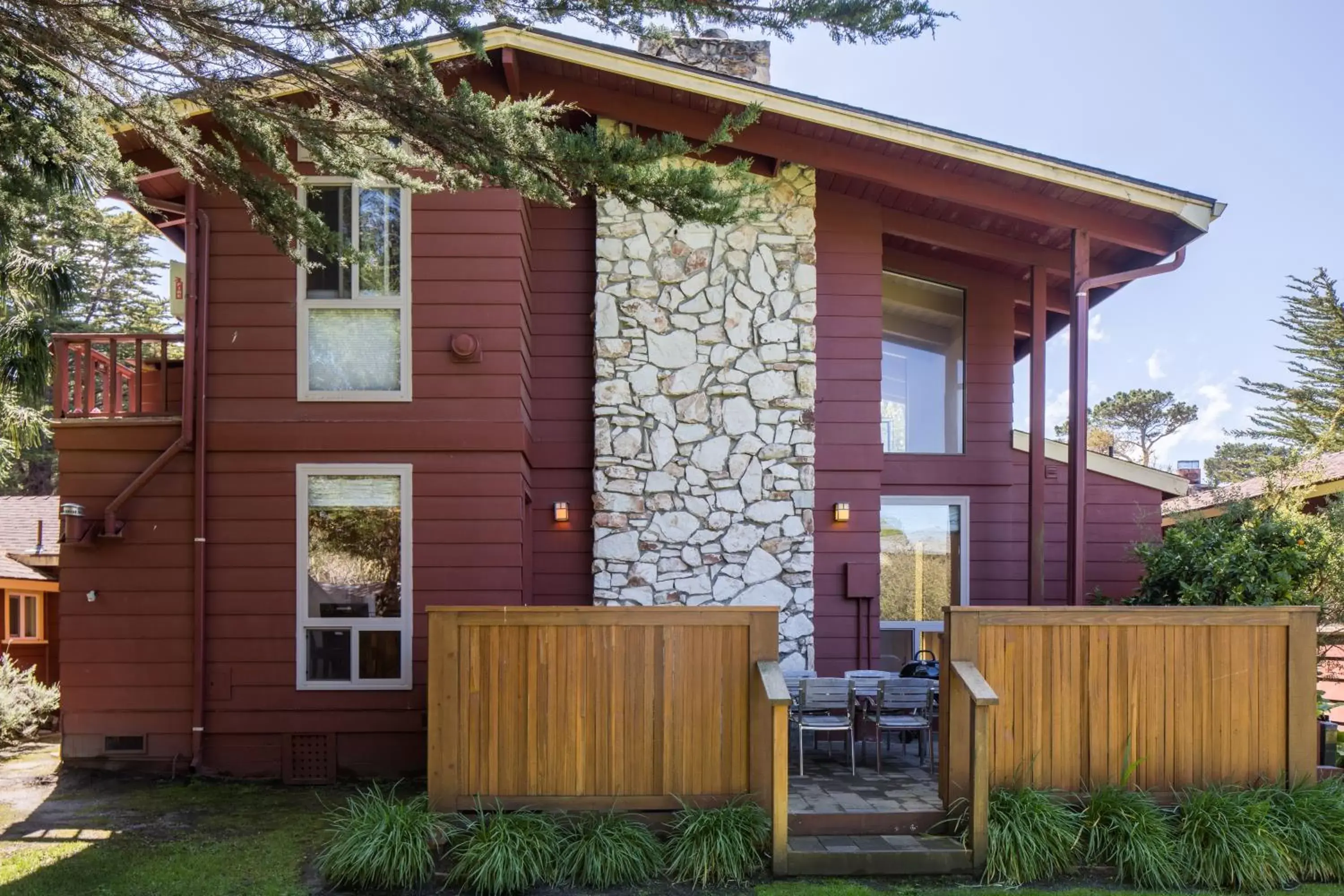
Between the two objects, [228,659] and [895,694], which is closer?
[895,694]

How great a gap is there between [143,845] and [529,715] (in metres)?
2.34

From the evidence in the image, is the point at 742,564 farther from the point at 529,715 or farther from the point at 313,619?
the point at 313,619

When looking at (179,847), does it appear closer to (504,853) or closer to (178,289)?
(504,853)

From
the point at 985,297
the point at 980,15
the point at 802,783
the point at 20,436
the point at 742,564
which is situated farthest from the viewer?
the point at 20,436

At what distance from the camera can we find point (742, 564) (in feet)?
26.6

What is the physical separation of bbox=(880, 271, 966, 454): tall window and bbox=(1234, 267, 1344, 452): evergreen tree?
15235mm

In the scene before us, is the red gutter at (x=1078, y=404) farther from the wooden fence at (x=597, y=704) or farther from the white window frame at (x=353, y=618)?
the white window frame at (x=353, y=618)

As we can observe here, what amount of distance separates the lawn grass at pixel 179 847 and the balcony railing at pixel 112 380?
278 cm

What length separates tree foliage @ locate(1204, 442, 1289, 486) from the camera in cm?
2286

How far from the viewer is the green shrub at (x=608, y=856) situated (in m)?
5.41

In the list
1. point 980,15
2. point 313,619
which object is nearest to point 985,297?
point 980,15

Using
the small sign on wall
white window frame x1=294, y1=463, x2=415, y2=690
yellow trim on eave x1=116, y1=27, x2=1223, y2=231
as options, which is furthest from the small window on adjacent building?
yellow trim on eave x1=116, y1=27, x2=1223, y2=231

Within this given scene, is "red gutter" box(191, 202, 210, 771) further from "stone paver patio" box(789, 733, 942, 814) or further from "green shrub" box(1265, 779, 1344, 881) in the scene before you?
"green shrub" box(1265, 779, 1344, 881)

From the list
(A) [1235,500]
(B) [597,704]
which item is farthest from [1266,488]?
(B) [597,704]
